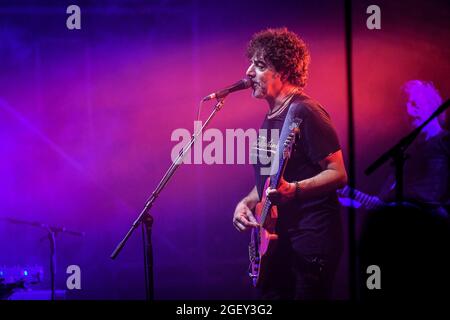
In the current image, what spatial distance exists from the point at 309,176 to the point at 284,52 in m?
0.94

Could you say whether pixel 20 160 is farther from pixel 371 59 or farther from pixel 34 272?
pixel 371 59

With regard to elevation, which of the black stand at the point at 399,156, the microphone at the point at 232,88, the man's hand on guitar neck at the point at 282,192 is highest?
the microphone at the point at 232,88

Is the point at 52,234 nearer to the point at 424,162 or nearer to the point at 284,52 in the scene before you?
the point at 284,52

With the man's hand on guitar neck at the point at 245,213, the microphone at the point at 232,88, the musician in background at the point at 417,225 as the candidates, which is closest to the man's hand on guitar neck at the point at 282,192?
the man's hand on guitar neck at the point at 245,213

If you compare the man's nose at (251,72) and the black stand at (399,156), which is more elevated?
the man's nose at (251,72)

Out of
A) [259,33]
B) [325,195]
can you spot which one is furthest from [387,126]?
[259,33]

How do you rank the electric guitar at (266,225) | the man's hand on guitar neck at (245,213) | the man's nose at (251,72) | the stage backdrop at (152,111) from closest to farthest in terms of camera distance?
the electric guitar at (266,225), the man's hand on guitar neck at (245,213), the man's nose at (251,72), the stage backdrop at (152,111)

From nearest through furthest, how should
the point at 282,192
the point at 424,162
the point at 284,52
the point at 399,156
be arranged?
the point at 282,192 → the point at 399,156 → the point at 284,52 → the point at 424,162

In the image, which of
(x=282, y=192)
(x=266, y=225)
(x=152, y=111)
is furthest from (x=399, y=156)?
(x=152, y=111)

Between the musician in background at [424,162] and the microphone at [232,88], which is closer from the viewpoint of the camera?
the microphone at [232,88]

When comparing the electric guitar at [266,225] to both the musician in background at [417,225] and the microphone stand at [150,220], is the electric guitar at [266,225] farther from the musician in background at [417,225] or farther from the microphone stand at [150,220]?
the musician in background at [417,225]

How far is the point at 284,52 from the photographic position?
3342mm

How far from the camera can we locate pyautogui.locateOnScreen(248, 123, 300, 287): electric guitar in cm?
290

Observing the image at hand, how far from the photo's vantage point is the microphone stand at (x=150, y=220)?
10.4ft
